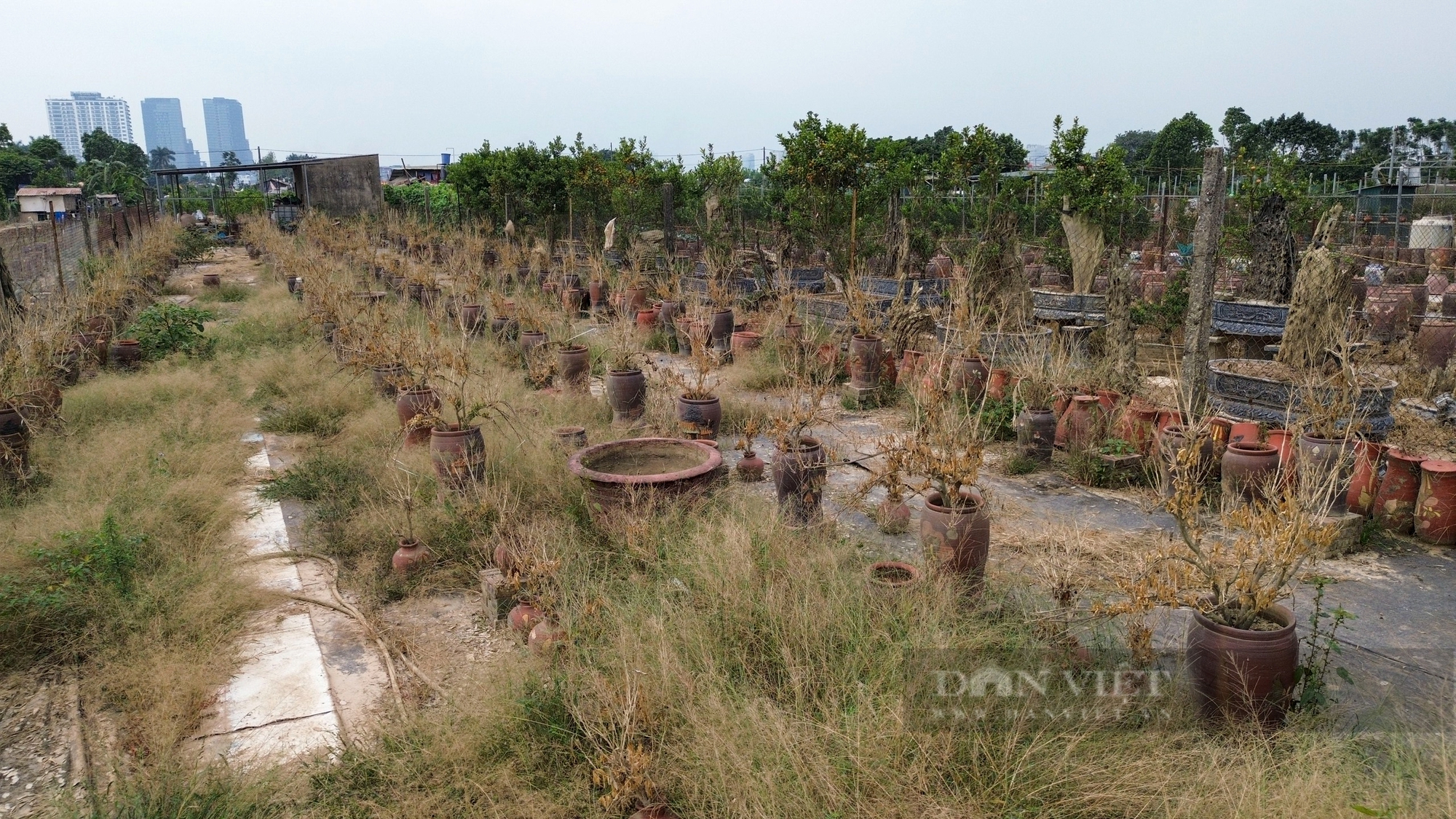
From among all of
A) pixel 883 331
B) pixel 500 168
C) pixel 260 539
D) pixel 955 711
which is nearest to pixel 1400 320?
pixel 883 331

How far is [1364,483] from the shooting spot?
507 centimetres

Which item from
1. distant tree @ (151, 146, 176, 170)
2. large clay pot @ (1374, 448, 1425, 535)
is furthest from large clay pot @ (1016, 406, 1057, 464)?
distant tree @ (151, 146, 176, 170)

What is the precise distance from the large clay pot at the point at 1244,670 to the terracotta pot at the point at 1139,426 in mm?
3192

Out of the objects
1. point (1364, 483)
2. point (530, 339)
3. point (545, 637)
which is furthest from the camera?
point (530, 339)

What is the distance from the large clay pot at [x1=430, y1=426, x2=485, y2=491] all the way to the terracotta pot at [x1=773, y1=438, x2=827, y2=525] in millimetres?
1868

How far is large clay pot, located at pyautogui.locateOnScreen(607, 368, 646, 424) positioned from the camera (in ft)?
23.9

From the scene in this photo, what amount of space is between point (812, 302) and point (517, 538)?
7.27 m

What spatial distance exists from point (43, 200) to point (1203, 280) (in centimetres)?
3155

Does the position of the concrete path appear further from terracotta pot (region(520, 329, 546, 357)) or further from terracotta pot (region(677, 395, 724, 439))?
terracotta pot (region(520, 329, 546, 357))

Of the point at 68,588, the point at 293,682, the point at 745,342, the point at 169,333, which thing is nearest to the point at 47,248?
the point at 169,333

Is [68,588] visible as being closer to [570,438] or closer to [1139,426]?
[570,438]

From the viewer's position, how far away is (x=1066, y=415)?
648 centimetres

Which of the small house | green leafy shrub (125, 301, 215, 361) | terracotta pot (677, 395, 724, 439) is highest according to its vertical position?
the small house

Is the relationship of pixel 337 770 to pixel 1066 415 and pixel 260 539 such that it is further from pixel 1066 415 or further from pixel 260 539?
pixel 1066 415
